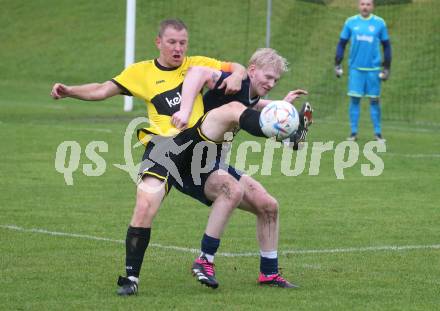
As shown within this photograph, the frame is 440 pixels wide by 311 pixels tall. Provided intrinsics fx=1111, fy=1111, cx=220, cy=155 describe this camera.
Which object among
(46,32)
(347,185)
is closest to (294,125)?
(347,185)

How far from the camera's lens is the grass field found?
294 inches

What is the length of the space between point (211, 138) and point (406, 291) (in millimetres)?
1720

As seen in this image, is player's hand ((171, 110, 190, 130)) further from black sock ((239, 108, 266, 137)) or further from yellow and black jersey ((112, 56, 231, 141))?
yellow and black jersey ((112, 56, 231, 141))

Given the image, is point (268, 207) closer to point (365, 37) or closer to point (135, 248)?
point (135, 248)

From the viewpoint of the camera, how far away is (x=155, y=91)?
8.16 metres

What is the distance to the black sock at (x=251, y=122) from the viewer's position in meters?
7.26

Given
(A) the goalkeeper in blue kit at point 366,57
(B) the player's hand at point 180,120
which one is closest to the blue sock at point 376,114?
(A) the goalkeeper in blue kit at point 366,57

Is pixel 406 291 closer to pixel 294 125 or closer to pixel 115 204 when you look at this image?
pixel 294 125

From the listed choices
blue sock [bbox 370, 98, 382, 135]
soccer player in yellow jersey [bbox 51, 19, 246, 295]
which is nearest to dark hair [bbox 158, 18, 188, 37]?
soccer player in yellow jersey [bbox 51, 19, 246, 295]

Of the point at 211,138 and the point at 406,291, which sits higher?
the point at 211,138

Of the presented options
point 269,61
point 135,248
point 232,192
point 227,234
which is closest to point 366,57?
point 227,234

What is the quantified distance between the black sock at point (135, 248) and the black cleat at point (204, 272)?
0.42 m

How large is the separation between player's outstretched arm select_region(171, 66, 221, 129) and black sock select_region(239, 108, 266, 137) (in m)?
0.36

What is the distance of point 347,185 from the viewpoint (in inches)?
540
